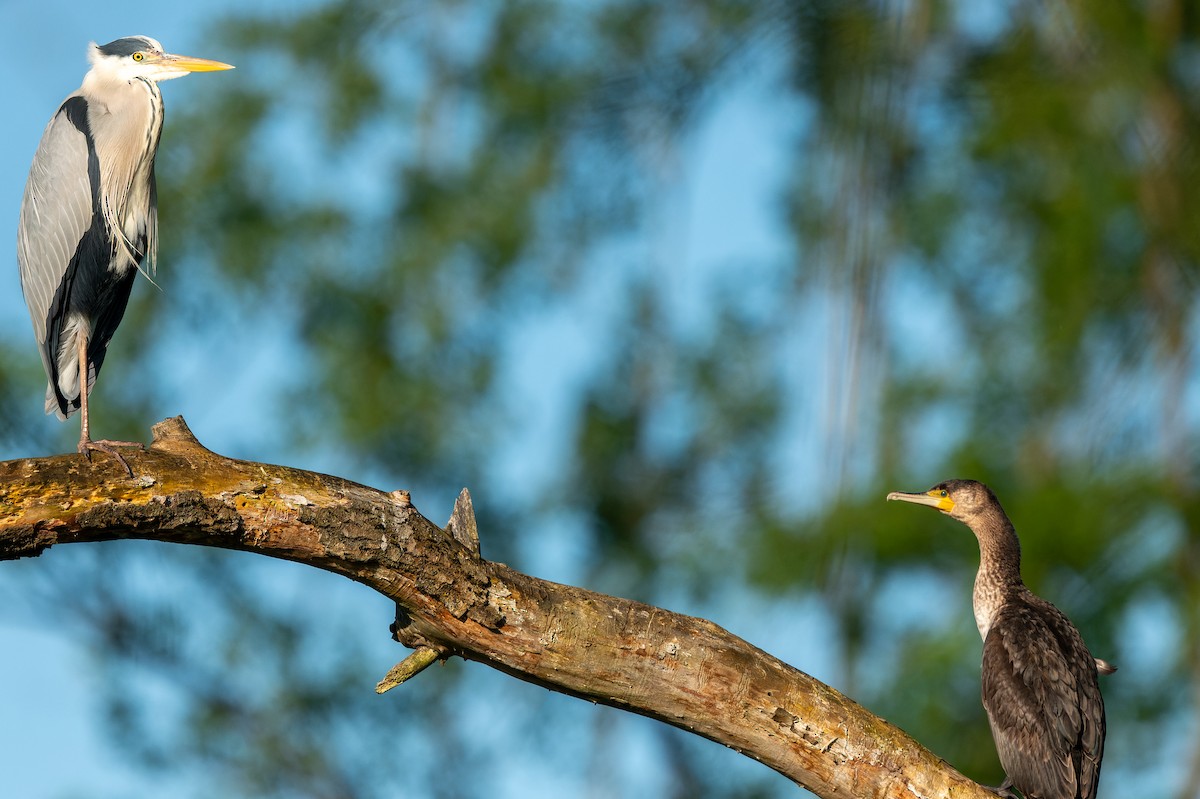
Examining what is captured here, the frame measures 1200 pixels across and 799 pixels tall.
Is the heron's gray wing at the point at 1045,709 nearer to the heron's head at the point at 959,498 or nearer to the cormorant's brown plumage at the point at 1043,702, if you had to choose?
the cormorant's brown plumage at the point at 1043,702

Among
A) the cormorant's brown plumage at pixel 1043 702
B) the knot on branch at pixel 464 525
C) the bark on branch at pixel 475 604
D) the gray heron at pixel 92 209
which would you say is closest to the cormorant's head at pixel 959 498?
the cormorant's brown plumage at pixel 1043 702

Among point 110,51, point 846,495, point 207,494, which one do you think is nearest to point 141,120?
point 110,51

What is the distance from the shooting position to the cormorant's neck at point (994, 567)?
196 inches

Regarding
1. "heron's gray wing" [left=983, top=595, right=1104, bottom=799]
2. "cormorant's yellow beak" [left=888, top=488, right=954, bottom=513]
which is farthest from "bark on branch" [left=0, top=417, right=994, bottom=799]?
"cormorant's yellow beak" [left=888, top=488, right=954, bottom=513]

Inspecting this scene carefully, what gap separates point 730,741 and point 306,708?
10659 millimetres

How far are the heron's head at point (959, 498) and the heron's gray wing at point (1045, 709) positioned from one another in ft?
2.51

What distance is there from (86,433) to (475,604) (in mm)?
1594

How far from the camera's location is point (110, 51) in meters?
5.51

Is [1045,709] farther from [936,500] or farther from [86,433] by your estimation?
[86,433]

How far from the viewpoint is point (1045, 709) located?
14.7ft

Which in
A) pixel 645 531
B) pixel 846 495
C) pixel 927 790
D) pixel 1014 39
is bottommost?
pixel 927 790

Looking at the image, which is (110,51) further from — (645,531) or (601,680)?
(645,531)

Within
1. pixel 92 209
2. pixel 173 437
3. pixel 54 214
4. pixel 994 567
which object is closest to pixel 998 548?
pixel 994 567

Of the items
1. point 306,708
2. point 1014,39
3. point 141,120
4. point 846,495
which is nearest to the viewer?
point 141,120
